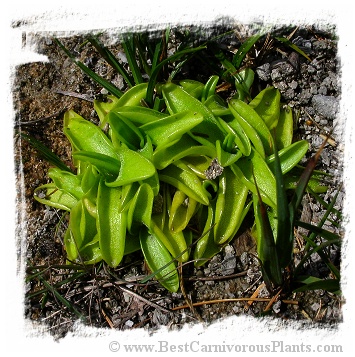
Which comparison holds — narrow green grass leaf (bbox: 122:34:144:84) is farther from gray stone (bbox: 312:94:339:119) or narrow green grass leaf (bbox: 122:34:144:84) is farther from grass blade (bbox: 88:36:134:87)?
gray stone (bbox: 312:94:339:119)

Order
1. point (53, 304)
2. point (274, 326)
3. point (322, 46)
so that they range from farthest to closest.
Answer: point (322, 46) < point (53, 304) < point (274, 326)

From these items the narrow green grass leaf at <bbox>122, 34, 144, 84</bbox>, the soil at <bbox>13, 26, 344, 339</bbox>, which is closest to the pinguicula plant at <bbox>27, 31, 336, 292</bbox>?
the narrow green grass leaf at <bbox>122, 34, 144, 84</bbox>

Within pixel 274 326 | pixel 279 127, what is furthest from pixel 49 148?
pixel 274 326

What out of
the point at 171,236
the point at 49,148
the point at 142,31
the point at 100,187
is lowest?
the point at 171,236

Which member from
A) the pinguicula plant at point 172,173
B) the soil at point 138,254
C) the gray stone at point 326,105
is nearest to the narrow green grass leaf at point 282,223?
the pinguicula plant at point 172,173

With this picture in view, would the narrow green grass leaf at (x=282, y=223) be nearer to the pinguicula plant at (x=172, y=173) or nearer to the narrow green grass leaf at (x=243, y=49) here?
the pinguicula plant at (x=172, y=173)

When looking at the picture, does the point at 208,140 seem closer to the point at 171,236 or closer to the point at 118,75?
the point at 171,236
